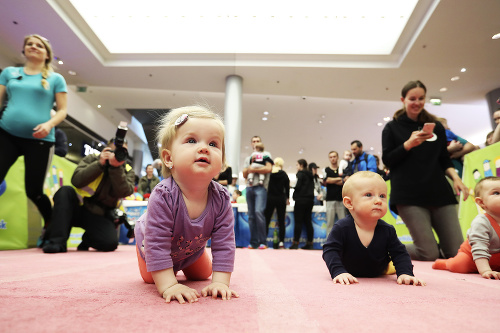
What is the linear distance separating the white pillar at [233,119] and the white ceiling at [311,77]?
0.25 m

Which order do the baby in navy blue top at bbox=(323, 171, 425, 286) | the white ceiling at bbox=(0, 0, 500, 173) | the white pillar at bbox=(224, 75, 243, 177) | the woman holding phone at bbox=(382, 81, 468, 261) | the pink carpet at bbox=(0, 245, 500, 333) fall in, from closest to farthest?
the pink carpet at bbox=(0, 245, 500, 333), the baby in navy blue top at bbox=(323, 171, 425, 286), the woman holding phone at bbox=(382, 81, 468, 261), the white ceiling at bbox=(0, 0, 500, 173), the white pillar at bbox=(224, 75, 243, 177)

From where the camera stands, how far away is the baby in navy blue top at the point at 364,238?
133cm

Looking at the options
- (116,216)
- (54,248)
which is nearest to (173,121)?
(54,248)

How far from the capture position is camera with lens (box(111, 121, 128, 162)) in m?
2.15

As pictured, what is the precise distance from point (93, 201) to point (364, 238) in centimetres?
245

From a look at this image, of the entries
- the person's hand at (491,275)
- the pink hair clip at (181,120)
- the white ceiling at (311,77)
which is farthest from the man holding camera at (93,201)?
the person's hand at (491,275)

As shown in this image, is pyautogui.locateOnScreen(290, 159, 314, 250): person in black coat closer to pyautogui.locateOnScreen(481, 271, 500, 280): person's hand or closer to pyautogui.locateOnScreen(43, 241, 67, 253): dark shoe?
pyautogui.locateOnScreen(43, 241, 67, 253): dark shoe

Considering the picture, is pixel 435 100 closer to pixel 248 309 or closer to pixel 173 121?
pixel 173 121

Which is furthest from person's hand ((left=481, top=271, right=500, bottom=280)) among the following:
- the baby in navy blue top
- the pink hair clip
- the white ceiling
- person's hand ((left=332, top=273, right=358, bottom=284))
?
the white ceiling

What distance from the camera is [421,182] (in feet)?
8.16

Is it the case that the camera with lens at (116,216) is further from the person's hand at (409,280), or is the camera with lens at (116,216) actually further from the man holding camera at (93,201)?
the person's hand at (409,280)

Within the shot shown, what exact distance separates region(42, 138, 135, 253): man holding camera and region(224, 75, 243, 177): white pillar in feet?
13.6

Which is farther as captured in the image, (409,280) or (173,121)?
(409,280)

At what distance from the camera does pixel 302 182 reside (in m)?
5.04
